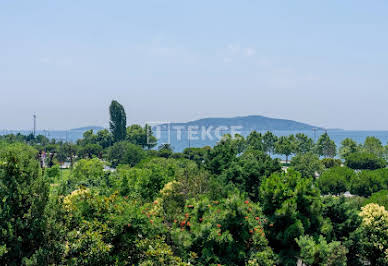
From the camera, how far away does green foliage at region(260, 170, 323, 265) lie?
18094 mm

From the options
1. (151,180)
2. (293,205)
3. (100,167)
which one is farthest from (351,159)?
(293,205)

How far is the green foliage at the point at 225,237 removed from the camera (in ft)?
48.3

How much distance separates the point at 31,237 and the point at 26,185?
1.67 m

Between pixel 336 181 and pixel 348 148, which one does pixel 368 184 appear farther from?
pixel 348 148

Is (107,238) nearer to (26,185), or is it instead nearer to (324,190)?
(26,185)

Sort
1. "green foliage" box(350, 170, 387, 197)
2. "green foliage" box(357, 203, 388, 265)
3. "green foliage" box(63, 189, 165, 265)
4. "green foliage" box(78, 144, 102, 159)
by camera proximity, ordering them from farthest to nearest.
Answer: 1. "green foliage" box(78, 144, 102, 159)
2. "green foliage" box(350, 170, 387, 197)
3. "green foliage" box(357, 203, 388, 265)
4. "green foliage" box(63, 189, 165, 265)

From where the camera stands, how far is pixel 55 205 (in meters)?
12.9

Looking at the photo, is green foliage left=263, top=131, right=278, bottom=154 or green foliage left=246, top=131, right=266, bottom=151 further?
green foliage left=263, top=131, right=278, bottom=154

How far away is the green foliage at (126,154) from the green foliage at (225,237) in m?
56.7

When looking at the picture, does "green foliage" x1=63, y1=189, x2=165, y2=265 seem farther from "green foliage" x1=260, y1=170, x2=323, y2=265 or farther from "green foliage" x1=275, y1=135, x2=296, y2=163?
"green foliage" x1=275, y1=135, x2=296, y2=163

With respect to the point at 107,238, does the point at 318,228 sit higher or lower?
lower

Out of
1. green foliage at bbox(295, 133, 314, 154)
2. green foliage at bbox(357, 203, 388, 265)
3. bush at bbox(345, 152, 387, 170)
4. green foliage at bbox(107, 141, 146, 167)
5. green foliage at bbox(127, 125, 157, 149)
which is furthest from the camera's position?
green foliage at bbox(127, 125, 157, 149)

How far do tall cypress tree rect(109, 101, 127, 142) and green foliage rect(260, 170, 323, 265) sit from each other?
80.3 m

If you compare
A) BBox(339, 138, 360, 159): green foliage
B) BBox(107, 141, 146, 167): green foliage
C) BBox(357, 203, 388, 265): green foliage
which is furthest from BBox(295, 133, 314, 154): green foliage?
BBox(357, 203, 388, 265): green foliage
